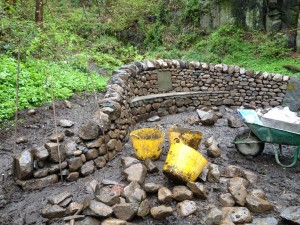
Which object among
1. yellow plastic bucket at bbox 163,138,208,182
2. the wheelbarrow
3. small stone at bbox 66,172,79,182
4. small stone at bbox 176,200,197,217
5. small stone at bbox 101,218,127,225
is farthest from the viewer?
the wheelbarrow

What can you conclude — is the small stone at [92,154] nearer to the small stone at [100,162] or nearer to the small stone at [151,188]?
the small stone at [100,162]

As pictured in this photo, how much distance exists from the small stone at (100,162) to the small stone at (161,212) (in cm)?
135

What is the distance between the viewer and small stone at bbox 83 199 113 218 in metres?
3.15

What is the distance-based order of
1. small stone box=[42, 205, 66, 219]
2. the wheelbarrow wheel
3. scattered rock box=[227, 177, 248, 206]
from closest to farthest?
1. small stone box=[42, 205, 66, 219]
2. scattered rock box=[227, 177, 248, 206]
3. the wheelbarrow wheel

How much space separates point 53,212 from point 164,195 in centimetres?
135

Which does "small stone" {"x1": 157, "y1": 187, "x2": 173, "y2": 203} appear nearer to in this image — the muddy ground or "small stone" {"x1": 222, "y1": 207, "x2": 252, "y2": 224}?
the muddy ground

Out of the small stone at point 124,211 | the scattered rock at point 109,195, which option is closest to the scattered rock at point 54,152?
the scattered rock at point 109,195

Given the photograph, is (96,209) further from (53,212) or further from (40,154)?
(40,154)

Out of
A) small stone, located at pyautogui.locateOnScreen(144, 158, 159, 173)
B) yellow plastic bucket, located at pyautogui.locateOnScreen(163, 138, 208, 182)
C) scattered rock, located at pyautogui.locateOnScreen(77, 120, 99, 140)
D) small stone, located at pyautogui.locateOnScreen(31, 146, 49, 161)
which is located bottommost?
small stone, located at pyautogui.locateOnScreen(144, 158, 159, 173)

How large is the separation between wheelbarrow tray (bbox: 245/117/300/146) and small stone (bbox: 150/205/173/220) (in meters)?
2.42

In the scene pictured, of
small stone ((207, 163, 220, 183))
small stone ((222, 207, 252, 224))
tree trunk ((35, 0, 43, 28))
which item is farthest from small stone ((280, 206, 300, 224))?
tree trunk ((35, 0, 43, 28))

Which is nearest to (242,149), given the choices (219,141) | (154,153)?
(219,141)

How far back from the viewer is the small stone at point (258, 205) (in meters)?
3.59

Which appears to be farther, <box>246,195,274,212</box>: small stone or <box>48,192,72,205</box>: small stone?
<box>246,195,274,212</box>: small stone
